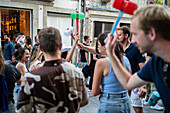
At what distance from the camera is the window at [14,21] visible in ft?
29.1

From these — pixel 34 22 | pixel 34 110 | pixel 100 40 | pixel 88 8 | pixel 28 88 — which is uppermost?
pixel 88 8

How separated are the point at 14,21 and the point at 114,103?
8530mm

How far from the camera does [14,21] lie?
9.24 meters

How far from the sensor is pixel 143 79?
1446mm

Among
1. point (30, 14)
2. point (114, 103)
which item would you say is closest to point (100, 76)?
point (114, 103)

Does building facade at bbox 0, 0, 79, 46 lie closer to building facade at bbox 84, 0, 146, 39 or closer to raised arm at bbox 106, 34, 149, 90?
building facade at bbox 84, 0, 146, 39

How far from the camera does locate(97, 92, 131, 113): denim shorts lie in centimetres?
204

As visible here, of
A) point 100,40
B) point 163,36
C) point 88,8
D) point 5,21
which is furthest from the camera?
point 88,8

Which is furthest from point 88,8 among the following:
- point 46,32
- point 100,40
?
point 46,32

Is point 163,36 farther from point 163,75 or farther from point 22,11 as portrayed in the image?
point 22,11

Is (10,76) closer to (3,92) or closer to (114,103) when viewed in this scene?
(3,92)

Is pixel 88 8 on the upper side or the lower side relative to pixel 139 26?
upper

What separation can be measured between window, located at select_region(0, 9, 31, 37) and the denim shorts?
7.85 meters

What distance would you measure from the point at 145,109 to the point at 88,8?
7.73 m
